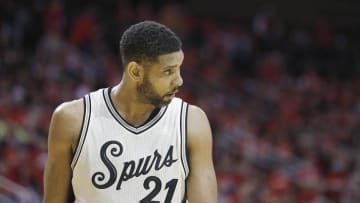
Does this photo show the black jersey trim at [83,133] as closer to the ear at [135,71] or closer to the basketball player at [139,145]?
the basketball player at [139,145]

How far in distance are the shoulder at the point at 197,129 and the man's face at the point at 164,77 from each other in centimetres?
15

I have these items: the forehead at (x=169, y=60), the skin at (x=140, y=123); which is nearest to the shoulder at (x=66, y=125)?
the skin at (x=140, y=123)

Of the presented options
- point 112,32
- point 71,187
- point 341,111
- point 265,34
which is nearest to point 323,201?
point 341,111

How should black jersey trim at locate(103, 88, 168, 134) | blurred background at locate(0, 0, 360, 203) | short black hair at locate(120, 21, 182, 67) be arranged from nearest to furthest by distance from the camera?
short black hair at locate(120, 21, 182, 67), black jersey trim at locate(103, 88, 168, 134), blurred background at locate(0, 0, 360, 203)

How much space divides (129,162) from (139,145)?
82 mm

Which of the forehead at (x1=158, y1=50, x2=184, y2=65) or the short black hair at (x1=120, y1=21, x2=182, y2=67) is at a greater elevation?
the short black hair at (x1=120, y1=21, x2=182, y2=67)

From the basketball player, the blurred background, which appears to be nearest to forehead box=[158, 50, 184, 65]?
the basketball player

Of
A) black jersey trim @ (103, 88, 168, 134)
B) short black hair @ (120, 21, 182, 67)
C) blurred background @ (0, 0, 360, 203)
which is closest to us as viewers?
short black hair @ (120, 21, 182, 67)

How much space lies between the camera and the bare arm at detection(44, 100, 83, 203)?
3.62 m

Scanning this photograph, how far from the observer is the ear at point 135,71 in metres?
3.60

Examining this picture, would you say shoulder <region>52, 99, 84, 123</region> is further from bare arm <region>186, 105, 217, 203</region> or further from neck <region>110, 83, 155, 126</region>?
bare arm <region>186, 105, 217, 203</region>

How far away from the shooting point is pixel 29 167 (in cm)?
902

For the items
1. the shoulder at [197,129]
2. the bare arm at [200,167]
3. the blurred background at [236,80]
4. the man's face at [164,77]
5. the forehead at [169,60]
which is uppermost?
the forehead at [169,60]

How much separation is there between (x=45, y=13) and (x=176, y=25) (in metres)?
2.44
